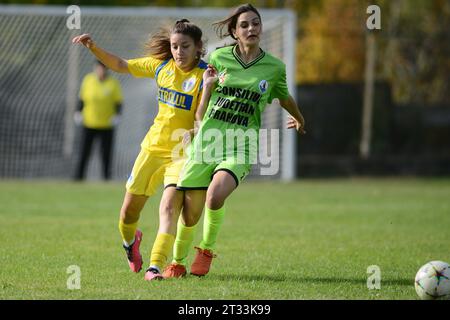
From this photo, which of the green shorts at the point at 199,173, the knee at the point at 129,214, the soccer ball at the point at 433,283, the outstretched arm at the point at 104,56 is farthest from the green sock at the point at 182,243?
the soccer ball at the point at 433,283

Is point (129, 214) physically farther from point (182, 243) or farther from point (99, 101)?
point (99, 101)

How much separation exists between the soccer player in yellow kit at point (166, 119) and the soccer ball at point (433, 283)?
1.93 m

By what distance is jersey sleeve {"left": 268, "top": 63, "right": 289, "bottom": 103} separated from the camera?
7230mm

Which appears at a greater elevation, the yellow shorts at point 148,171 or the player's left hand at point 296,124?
the player's left hand at point 296,124

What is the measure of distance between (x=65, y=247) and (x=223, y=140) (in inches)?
97.4

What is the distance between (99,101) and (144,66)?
33.4ft

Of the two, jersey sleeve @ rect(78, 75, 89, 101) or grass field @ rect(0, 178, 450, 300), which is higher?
jersey sleeve @ rect(78, 75, 89, 101)

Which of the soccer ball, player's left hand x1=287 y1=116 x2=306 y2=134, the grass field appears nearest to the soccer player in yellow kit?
the grass field

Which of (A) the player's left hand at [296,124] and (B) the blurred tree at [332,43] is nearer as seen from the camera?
(A) the player's left hand at [296,124]

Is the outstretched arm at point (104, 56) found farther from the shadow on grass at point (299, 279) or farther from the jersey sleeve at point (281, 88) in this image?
the shadow on grass at point (299, 279)

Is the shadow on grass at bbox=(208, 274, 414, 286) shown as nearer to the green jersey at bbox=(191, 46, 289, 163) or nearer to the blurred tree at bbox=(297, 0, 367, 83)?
the green jersey at bbox=(191, 46, 289, 163)

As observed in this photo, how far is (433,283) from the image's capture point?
6.15 meters

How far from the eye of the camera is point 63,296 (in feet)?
19.8

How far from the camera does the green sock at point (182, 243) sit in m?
7.11
